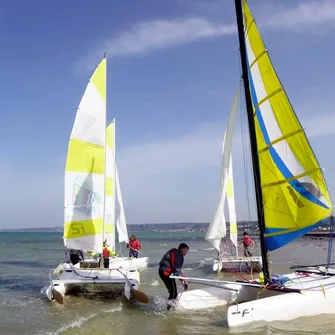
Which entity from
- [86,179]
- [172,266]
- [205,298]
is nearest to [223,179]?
[172,266]

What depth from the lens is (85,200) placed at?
12219mm

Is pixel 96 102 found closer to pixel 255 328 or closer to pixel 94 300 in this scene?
pixel 94 300

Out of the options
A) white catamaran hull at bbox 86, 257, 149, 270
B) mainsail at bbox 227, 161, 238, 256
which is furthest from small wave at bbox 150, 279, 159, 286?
mainsail at bbox 227, 161, 238, 256

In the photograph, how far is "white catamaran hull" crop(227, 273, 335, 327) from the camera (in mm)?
7902

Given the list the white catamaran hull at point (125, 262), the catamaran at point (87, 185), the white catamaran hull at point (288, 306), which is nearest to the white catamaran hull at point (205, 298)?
the white catamaran hull at point (288, 306)

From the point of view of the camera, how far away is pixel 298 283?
9.52m

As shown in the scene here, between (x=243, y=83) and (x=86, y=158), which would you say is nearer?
(x=243, y=83)

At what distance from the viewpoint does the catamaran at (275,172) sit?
9094 millimetres

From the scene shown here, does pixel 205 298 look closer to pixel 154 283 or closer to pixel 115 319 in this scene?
pixel 115 319

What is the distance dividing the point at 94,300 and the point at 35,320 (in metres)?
2.30

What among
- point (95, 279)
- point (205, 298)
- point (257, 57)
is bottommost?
point (205, 298)

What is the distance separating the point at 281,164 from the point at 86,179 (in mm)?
5717

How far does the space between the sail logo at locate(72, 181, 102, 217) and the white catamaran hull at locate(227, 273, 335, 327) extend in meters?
5.65

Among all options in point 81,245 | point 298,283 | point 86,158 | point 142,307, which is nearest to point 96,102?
point 86,158
